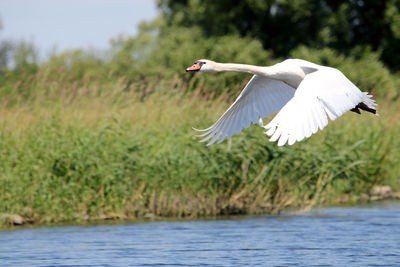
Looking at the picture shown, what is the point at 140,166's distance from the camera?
10938 millimetres

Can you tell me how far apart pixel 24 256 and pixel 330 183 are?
5.23 m

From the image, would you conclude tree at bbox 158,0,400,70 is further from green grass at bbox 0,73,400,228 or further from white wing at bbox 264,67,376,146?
white wing at bbox 264,67,376,146

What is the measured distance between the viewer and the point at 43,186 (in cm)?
1055

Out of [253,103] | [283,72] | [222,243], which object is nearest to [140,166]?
[222,243]

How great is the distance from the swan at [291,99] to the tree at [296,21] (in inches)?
706

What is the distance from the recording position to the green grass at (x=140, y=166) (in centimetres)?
1070

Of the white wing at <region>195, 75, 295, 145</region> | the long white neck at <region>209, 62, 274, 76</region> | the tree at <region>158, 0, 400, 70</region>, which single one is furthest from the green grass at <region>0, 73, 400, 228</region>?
the tree at <region>158, 0, 400, 70</region>

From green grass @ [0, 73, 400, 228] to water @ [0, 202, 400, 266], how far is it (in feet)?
1.52

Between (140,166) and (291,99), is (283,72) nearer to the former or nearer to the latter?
(291,99)

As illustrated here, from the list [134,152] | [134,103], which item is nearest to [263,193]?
[134,152]

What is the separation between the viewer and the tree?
27844 mm

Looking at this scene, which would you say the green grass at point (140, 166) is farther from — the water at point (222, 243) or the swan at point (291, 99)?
the swan at point (291, 99)

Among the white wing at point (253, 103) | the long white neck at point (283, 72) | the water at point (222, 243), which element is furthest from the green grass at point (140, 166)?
the long white neck at point (283, 72)

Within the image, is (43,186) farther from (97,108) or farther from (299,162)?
(299,162)
